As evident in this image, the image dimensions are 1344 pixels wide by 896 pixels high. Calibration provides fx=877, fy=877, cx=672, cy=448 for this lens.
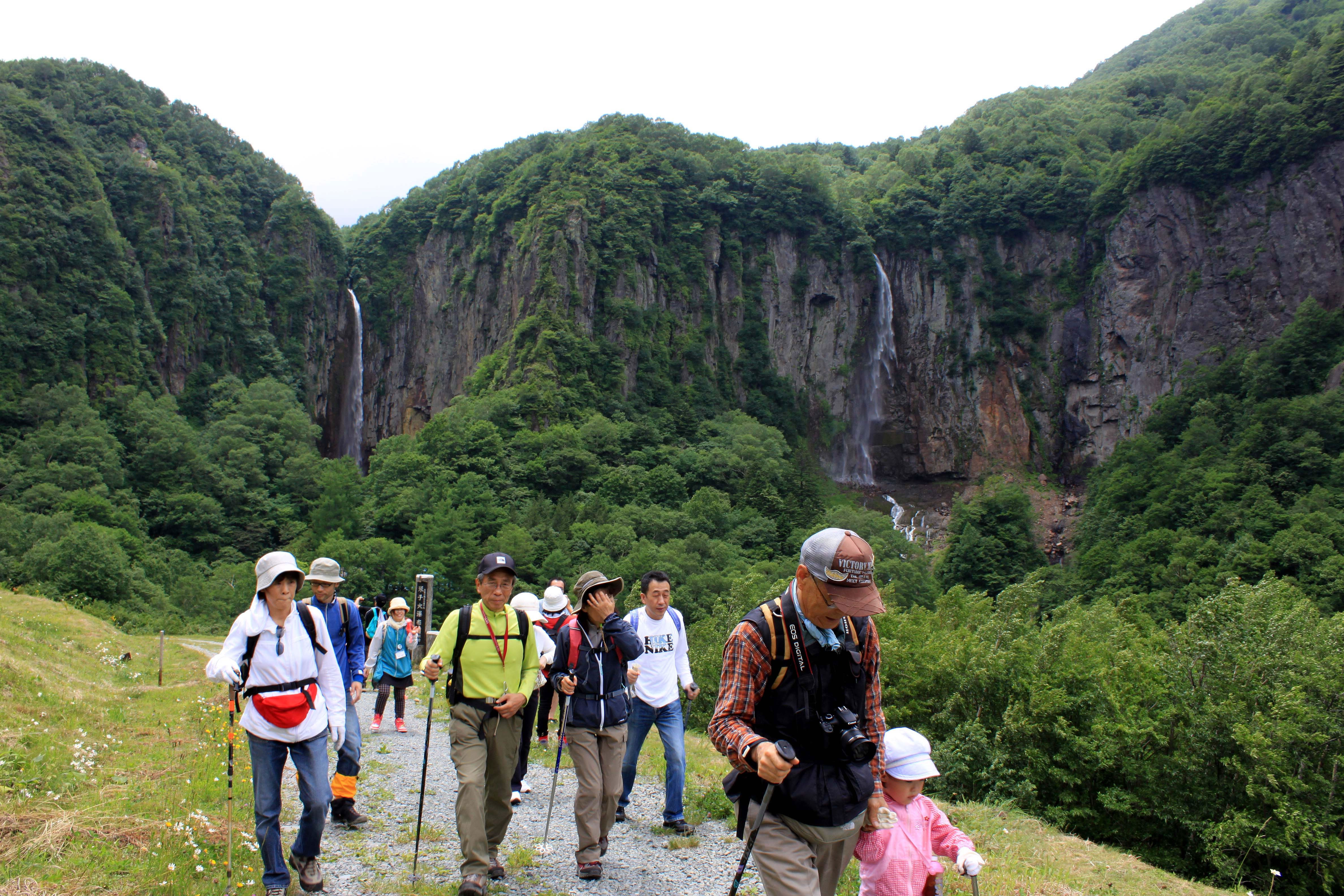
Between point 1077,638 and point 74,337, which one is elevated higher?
point 74,337

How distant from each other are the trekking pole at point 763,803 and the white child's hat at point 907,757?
2.81 feet

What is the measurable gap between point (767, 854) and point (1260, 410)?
53.9 meters

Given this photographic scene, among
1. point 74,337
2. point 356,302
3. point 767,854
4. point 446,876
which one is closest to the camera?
point 767,854

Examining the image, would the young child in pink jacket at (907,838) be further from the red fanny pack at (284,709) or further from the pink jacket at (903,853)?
the red fanny pack at (284,709)

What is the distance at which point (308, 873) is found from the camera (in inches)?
216

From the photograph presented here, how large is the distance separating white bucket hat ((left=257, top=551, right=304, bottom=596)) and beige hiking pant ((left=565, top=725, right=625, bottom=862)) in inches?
89.0

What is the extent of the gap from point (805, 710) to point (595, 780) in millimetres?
3113

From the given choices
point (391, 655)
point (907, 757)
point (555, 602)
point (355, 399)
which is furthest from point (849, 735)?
point (355, 399)

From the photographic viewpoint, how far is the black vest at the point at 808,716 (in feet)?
11.4

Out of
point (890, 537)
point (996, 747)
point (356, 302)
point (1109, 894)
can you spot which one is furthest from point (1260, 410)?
point (356, 302)

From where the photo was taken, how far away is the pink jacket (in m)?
4.16

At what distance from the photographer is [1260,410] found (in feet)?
155

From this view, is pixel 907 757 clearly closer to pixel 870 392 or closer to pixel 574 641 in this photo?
pixel 574 641

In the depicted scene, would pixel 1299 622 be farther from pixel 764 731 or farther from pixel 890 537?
pixel 890 537
